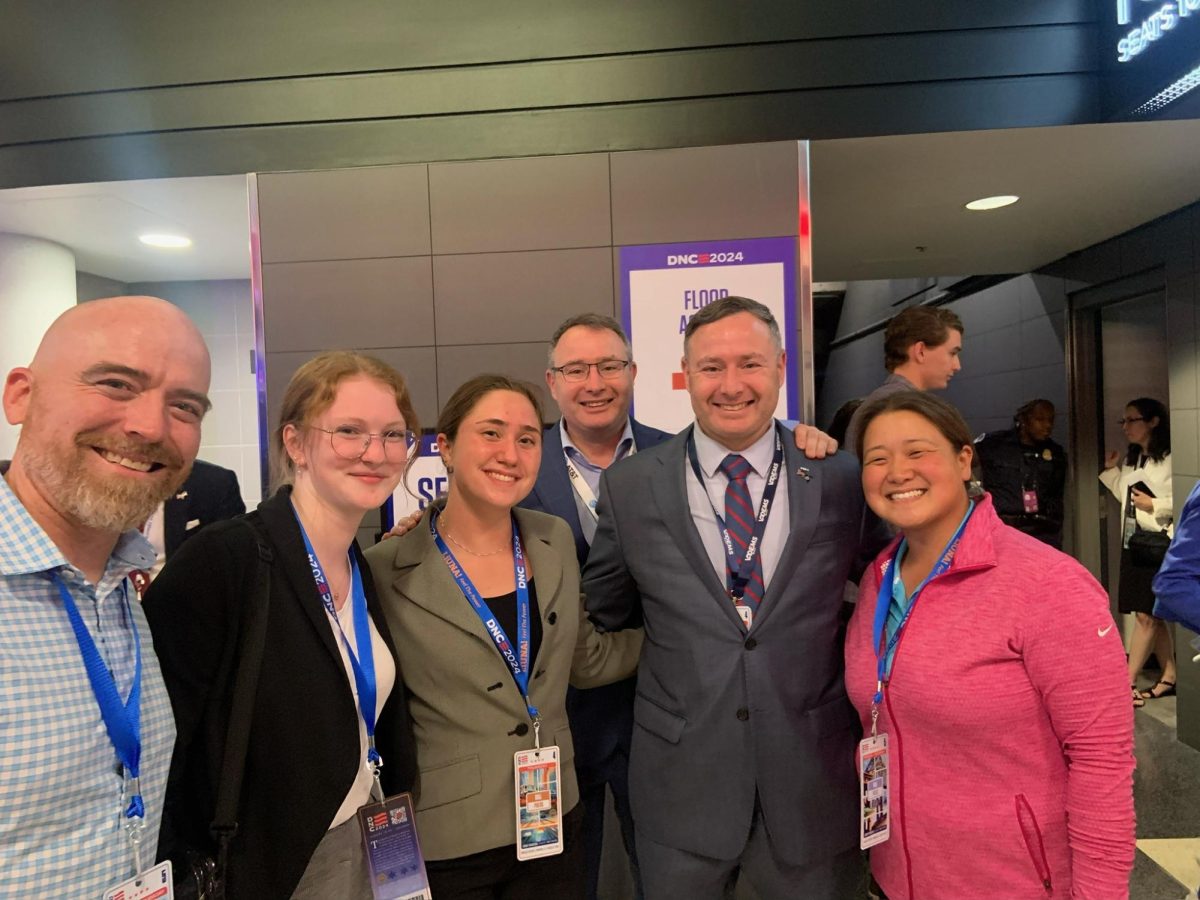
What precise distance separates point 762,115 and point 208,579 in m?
3.26

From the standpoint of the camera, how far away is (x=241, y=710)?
115 cm

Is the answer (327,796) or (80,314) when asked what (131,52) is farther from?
(327,796)

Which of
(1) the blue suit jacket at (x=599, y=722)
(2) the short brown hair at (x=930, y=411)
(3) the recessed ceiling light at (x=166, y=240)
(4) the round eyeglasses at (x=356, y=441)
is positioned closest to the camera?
(4) the round eyeglasses at (x=356, y=441)

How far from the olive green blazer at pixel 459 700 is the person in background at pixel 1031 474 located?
4.98 m

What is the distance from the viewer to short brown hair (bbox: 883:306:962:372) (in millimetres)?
3281

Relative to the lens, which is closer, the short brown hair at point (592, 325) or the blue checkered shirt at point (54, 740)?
the blue checkered shirt at point (54, 740)

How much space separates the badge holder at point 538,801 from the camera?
4.74 ft

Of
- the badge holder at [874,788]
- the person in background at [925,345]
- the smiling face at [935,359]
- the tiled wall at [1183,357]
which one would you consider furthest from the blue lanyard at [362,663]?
the tiled wall at [1183,357]

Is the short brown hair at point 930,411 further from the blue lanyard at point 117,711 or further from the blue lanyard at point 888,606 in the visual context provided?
the blue lanyard at point 117,711

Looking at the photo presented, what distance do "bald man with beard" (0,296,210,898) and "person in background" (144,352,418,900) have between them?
84 mm

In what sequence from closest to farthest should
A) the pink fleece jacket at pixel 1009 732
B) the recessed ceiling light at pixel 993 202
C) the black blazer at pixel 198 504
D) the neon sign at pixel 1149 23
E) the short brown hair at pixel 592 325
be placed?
the pink fleece jacket at pixel 1009 732, the short brown hair at pixel 592 325, the neon sign at pixel 1149 23, the black blazer at pixel 198 504, the recessed ceiling light at pixel 993 202

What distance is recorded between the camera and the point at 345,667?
4.30 ft

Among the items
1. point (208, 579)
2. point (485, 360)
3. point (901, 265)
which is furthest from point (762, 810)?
point (901, 265)

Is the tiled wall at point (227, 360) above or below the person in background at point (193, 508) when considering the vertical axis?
above
